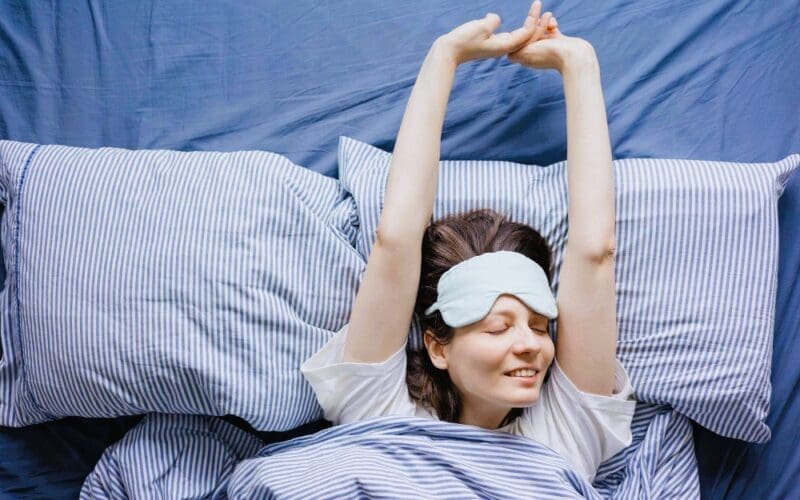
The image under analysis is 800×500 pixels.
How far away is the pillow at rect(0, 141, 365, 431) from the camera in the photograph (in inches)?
44.6

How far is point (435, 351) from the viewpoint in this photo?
1128 millimetres

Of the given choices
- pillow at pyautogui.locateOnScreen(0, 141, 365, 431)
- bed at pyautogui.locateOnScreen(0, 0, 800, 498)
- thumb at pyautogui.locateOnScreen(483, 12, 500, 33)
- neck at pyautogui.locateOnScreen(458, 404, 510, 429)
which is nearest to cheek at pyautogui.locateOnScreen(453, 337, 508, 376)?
neck at pyautogui.locateOnScreen(458, 404, 510, 429)

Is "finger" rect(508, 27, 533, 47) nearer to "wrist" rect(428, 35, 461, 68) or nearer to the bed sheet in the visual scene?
"wrist" rect(428, 35, 461, 68)

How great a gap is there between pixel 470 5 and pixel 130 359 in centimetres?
80

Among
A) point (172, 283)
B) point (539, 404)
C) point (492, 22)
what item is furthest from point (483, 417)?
point (492, 22)

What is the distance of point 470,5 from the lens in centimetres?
133

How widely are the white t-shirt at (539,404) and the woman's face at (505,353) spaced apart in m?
0.09

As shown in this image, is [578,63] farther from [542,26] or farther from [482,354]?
[482,354]

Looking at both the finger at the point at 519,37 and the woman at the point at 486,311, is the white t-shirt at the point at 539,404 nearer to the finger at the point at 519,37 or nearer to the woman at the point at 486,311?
the woman at the point at 486,311

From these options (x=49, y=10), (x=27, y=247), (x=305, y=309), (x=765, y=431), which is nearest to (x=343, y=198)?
(x=305, y=309)

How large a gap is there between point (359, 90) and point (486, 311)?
48 centimetres

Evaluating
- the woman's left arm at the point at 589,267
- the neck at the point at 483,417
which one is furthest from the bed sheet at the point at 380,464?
the woman's left arm at the point at 589,267

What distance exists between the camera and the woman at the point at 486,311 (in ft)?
3.46

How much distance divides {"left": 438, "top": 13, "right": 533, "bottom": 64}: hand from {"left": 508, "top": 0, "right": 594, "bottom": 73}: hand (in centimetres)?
1
